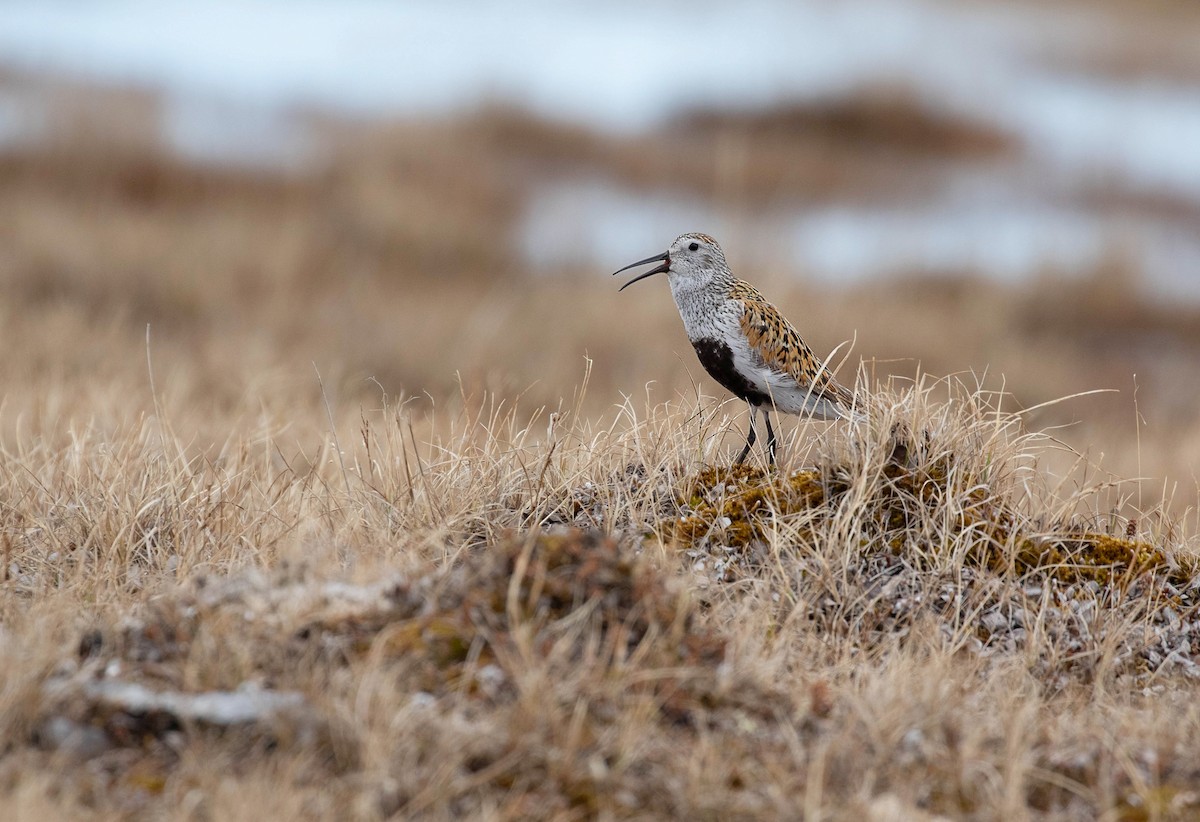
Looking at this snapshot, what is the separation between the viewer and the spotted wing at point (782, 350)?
16.6ft

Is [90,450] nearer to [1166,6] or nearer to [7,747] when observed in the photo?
[7,747]

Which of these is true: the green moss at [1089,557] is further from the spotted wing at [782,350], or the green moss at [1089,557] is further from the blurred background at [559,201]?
the blurred background at [559,201]

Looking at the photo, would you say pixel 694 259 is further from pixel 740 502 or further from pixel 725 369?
pixel 740 502

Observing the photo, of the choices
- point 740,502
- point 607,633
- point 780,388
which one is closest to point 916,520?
point 740,502

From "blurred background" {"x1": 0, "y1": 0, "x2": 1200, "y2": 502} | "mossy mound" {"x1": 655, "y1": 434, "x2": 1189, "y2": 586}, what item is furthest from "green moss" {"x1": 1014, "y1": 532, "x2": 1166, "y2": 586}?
"blurred background" {"x1": 0, "y1": 0, "x2": 1200, "y2": 502}

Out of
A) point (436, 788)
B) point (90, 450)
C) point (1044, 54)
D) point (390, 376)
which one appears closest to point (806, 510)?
point (436, 788)

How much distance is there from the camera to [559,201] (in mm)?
16625

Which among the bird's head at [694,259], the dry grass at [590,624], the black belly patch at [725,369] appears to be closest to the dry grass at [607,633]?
the dry grass at [590,624]

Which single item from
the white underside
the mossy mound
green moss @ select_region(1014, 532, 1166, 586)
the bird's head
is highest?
the bird's head

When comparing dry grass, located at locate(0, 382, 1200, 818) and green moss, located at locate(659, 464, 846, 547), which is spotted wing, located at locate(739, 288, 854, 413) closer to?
dry grass, located at locate(0, 382, 1200, 818)

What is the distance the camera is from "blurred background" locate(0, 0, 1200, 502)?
11.9 metres

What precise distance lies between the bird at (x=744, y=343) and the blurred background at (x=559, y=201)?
2.60 meters

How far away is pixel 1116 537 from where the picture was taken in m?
4.79

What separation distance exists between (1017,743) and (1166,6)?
87.8ft
